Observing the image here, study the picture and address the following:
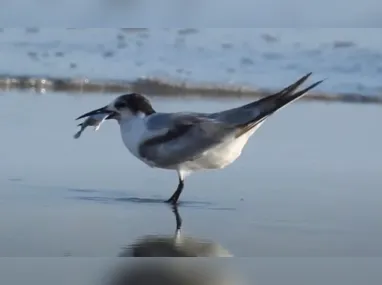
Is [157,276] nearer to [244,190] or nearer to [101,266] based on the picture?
[101,266]

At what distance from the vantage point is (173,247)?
4.27m

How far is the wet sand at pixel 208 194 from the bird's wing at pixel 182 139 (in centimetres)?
17

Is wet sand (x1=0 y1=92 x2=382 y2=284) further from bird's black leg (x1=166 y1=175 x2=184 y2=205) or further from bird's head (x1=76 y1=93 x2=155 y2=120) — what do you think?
bird's head (x1=76 y1=93 x2=155 y2=120)

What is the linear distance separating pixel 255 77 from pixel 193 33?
1.83 m

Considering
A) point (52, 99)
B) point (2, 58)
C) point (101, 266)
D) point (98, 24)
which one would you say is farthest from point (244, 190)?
point (98, 24)

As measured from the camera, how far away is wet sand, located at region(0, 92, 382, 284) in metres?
4.32

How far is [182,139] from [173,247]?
46.5 inches

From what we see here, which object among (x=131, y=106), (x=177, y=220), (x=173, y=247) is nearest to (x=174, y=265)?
(x=173, y=247)

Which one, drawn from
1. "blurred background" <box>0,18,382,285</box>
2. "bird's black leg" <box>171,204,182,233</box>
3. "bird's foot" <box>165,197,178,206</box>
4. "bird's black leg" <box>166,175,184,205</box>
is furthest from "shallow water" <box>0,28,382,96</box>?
"bird's black leg" <box>171,204,182,233</box>

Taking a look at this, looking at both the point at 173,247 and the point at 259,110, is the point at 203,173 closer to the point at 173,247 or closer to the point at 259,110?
the point at 259,110

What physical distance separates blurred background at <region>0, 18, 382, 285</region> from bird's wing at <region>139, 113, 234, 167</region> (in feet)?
0.58

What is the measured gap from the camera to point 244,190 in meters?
5.43

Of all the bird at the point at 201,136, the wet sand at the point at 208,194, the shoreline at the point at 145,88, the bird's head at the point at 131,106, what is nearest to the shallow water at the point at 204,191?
the wet sand at the point at 208,194

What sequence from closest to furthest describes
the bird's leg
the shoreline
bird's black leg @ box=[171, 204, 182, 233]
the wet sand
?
the wet sand
the bird's leg
bird's black leg @ box=[171, 204, 182, 233]
the shoreline
